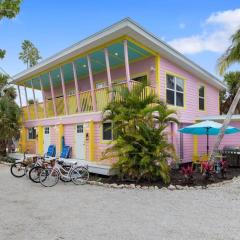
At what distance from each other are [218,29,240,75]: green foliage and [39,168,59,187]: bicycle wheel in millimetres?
10649

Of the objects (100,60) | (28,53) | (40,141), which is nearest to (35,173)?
(40,141)

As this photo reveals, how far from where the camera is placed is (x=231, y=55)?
14.4 m


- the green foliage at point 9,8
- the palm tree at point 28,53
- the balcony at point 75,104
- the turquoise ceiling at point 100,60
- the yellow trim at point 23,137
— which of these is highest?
the palm tree at point 28,53

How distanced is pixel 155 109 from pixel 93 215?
16.5ft

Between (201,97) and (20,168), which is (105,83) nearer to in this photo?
(201,97)

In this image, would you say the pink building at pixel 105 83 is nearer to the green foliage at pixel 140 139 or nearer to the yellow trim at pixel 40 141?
the yellow trim at pixel 40 141

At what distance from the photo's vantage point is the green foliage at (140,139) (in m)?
9.92

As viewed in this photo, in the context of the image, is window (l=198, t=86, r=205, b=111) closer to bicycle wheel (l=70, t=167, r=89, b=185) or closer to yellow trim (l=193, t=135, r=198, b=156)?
yellow trim (l=193, t=135, r=198, b=156)

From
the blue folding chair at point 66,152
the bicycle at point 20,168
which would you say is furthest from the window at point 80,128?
the bicycle at point 20,168

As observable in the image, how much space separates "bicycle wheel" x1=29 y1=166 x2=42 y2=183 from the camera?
403 inches

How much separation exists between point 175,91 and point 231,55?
11.2 ft

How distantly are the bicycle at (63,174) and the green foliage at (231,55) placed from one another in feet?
31.9

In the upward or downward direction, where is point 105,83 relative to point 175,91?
upward

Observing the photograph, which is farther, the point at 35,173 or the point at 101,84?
the point at 101,84
